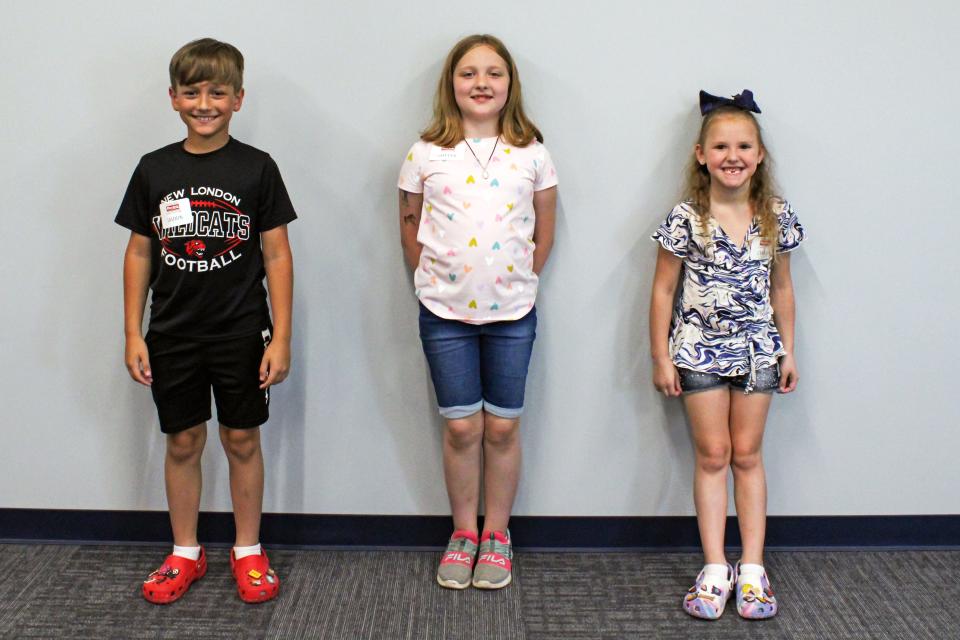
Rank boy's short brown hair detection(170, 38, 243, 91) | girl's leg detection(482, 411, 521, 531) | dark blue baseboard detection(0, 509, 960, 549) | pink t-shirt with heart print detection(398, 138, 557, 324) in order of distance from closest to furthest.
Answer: boy's short brown hair detection(170, 38, 243, 91) → pink t-shirt with heart print detection(398, 138, 557, 324) → girl's leg detection(482, 411, 521, 531) → dark blue baseboard detection(0, 509, 960, 549)

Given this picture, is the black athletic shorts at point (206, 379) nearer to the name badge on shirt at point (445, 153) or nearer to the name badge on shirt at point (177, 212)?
the name badge on shirt at point (177, 212)

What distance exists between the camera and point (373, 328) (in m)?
2.38

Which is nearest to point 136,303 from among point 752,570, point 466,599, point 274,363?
point 274,363

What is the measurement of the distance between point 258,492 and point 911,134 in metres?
1.85

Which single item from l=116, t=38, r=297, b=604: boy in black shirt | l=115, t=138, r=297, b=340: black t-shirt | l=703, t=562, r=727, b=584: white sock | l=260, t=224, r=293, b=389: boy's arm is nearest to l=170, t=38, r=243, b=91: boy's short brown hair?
l=116, t=38, r=297, b=604: boy in black shirt

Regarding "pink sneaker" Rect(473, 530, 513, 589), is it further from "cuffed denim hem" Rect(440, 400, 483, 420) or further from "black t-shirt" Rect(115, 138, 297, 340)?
"black t-shirt" Rect(115, 138, 297, 340)

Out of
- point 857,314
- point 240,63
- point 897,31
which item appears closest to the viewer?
point 240,63

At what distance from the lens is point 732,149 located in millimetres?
2107

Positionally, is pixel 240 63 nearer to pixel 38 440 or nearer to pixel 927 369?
pixel 38 440

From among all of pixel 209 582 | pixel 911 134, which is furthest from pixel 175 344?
pixel 911 134

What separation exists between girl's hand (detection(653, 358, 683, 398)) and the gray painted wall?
13cm

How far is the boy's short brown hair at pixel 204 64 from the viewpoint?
1.99m

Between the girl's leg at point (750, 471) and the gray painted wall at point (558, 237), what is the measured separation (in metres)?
0.19

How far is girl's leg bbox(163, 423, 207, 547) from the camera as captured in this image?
2.26 m
